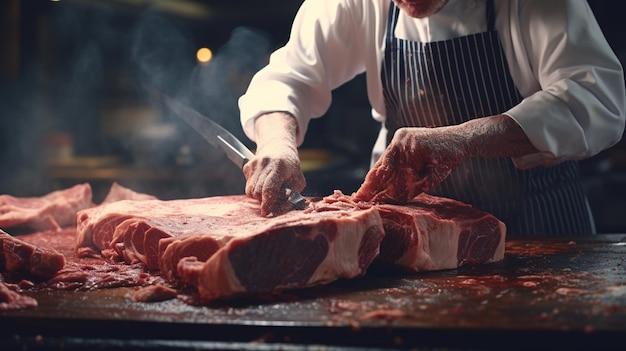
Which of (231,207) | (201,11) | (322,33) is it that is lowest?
(231,207)

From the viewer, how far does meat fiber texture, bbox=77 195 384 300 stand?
7.71 ft

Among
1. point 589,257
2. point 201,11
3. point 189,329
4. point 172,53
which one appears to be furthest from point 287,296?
point 201,11

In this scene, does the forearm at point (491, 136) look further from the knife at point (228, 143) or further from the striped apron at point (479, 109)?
the knife at point (228, 143)

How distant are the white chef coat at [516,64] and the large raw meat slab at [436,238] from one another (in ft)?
1.61

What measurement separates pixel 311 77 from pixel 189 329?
7.74ft

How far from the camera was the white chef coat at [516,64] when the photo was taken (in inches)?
124

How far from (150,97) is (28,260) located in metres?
5.41

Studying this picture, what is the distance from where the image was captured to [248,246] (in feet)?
7.79

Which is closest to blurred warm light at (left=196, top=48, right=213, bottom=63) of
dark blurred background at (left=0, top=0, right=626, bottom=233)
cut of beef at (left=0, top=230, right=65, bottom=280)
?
dark blurred background at (left=0, top=0, right=626, bottom=233)

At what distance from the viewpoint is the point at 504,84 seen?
3.53 metres

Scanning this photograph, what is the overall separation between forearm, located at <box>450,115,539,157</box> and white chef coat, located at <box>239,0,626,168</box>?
45 millimetres

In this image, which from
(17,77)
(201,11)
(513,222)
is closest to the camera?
(513,222)

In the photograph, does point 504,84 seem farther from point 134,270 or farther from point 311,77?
point 134,270

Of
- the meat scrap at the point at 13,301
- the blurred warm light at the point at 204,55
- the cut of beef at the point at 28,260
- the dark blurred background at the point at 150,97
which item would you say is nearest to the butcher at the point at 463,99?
the cut of beef at the point at 28,260
